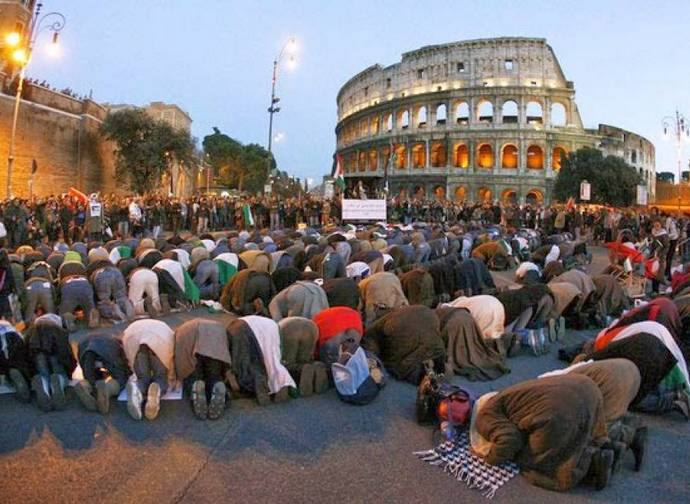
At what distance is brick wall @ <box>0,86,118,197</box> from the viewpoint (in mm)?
29172

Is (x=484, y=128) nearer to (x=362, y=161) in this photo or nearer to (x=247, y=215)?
(x=362, y=161)

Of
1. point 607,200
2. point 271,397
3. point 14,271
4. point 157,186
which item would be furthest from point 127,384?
point 607,200

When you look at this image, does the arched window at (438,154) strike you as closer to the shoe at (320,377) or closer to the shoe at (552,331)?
the shoe at (552,331)

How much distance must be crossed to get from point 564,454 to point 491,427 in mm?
607

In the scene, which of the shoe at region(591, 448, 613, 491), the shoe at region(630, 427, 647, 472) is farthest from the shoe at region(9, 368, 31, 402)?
the shoe at region(630, 427, 647, 472)

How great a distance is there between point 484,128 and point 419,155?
27.5 feet

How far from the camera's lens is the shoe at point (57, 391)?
6031 mm

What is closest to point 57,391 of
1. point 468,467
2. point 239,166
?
point 468,467

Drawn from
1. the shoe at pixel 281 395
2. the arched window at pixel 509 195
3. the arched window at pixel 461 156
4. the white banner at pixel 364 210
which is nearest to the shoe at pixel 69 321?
the shoe at pixel 281 395

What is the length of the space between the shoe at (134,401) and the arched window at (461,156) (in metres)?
58.0

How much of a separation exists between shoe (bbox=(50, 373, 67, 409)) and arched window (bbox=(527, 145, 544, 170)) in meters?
60.0

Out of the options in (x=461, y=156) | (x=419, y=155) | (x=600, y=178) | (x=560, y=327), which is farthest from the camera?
(x=419, y=155)

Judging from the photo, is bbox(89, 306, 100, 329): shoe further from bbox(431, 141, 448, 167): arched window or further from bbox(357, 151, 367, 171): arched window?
bbox(357, 151, 367, 171): arched window

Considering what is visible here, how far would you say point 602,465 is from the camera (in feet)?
15.2
